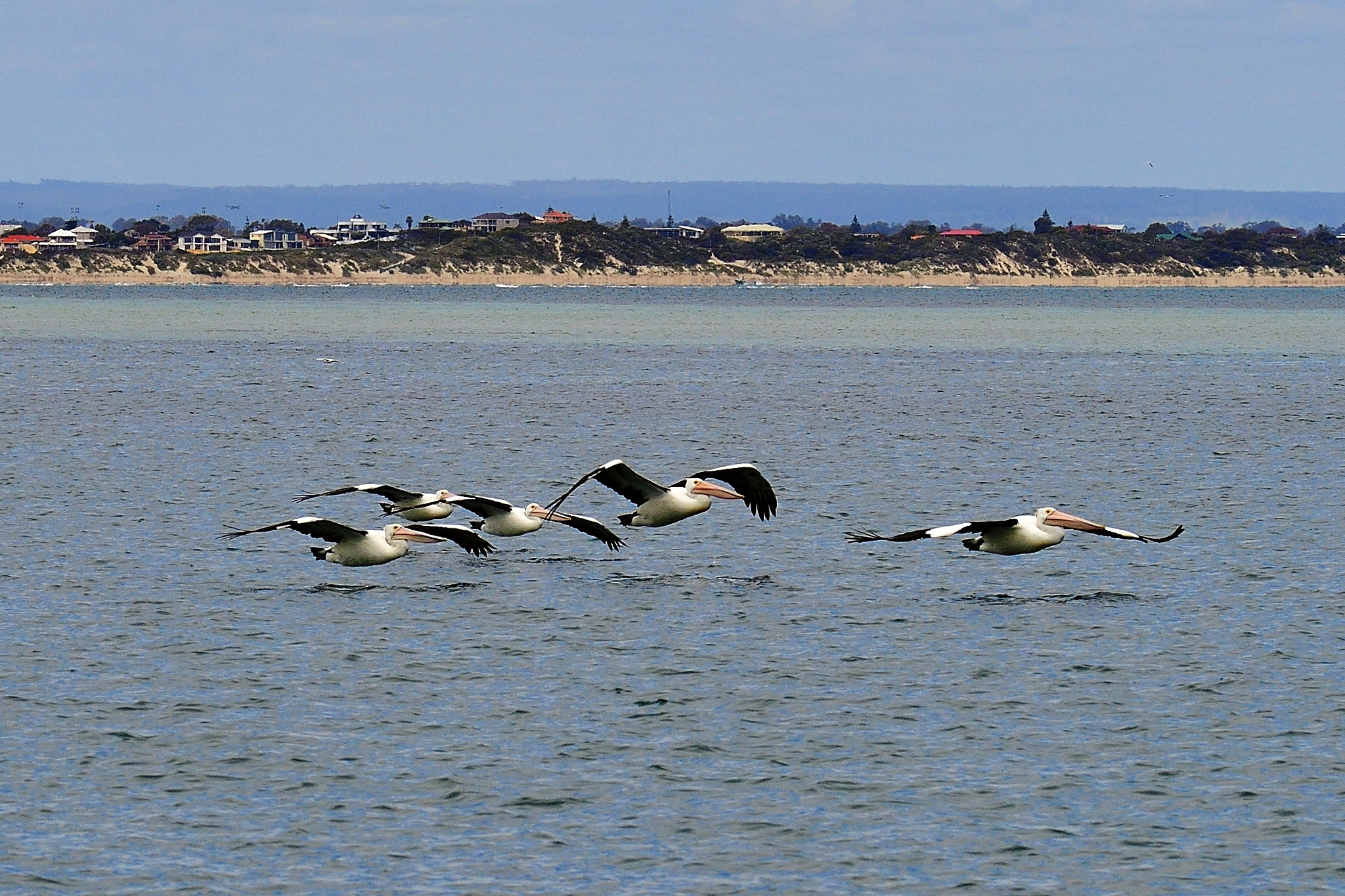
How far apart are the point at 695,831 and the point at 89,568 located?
13150 millimetres

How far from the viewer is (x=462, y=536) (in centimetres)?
2577

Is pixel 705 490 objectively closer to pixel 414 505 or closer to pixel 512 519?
pixel 512 519

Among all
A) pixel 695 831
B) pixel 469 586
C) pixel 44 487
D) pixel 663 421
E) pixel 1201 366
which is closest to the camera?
pixel 695 831

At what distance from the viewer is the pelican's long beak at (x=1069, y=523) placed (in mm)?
23109

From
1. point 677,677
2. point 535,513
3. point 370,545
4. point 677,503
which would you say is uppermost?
point 677,503

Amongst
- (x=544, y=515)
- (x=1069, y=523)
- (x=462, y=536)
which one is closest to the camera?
(x=1069, y=523)

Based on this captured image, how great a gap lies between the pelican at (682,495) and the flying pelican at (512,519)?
0.40 metres

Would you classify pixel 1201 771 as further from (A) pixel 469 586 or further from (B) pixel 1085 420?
(B) pixel 1085 420

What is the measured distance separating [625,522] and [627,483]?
802mm

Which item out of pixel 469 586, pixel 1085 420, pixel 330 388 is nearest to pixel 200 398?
pixel 330 388

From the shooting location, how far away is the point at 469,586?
2473 cm

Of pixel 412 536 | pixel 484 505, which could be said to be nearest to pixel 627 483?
pixel 484 505

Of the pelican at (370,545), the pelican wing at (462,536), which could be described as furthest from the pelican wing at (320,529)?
the pelican wing at (462,536)

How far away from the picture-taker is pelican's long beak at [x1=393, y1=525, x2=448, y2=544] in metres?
24.1
